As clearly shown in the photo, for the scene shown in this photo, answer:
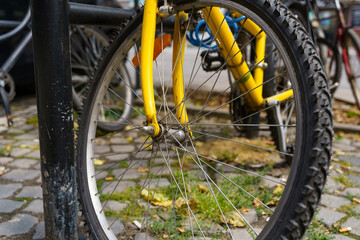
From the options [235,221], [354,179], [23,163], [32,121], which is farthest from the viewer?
[32,121]

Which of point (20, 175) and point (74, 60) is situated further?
point (74, 60)

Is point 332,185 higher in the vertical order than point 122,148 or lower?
lower

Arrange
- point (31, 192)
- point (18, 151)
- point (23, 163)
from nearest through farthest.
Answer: point (31, 192) < point (23, 163) < point (18, 151)

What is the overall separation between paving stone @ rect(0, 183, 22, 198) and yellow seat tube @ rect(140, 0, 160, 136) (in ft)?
4.40

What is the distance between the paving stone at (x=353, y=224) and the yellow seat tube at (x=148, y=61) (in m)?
1.18

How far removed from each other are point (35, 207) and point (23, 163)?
85 cm

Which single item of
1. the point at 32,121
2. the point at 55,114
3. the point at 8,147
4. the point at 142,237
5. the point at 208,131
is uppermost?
the point at 55,114

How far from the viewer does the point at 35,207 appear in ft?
7.52

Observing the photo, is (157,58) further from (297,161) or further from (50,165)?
(297,161)

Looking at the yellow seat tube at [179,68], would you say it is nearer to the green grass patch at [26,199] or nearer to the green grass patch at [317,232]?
the green grass patch at [317,232]

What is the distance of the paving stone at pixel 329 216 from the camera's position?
211cm

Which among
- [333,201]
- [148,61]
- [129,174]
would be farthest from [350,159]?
[148,61]

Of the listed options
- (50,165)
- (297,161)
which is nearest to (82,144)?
(50,165)

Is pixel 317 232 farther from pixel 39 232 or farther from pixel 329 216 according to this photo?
pixel 39 232
